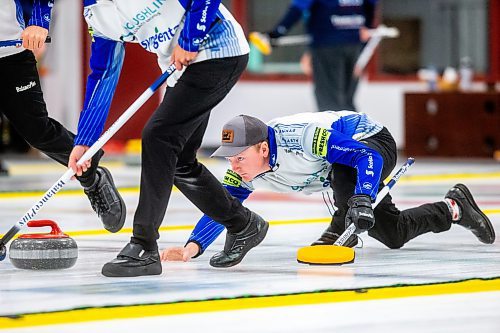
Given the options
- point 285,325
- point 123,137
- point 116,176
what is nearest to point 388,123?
point 123,137

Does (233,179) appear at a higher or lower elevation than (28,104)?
lower

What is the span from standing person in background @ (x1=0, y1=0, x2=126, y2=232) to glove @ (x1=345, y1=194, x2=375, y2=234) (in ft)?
3.00

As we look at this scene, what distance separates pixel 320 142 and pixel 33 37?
3.17 feet

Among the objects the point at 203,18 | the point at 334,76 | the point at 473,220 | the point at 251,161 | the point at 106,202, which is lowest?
the point at 334,76

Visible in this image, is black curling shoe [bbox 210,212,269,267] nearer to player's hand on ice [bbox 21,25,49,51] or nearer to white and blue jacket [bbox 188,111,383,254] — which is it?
white and blue jacket [bbox 188,111,383,254]

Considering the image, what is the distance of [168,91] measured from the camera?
3.60 m

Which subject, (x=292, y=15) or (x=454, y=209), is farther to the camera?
(x=292, y=15)

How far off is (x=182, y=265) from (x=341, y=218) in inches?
25.6

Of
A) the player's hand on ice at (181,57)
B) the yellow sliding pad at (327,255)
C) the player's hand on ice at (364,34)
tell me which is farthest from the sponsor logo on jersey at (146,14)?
the player's hand on ice at (364,34)

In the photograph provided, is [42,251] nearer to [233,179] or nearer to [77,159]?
[77,159]

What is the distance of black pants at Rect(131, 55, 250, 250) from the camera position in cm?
343

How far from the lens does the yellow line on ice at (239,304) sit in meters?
2.81

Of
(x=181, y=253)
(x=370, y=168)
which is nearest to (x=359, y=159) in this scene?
(x=370, y=168)

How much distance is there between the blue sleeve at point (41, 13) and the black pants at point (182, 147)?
0.59 meters
